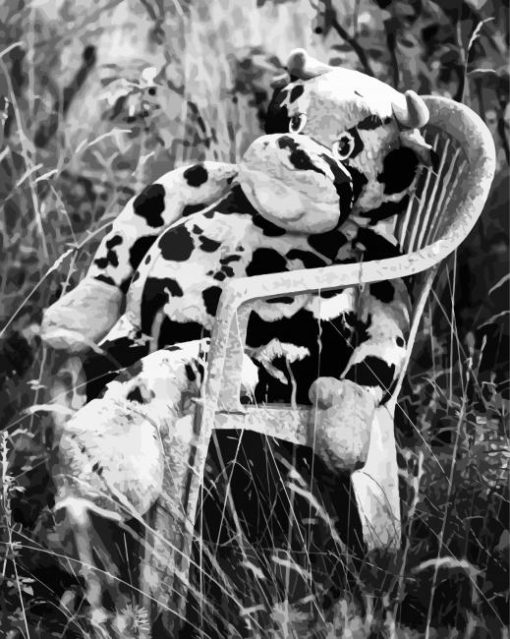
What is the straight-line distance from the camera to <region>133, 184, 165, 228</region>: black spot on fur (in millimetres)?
1239

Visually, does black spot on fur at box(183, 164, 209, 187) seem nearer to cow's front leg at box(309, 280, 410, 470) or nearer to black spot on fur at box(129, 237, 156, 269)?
black spot on fur at box(129, 237, 156, 269)

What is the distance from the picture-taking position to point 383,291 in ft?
3.94

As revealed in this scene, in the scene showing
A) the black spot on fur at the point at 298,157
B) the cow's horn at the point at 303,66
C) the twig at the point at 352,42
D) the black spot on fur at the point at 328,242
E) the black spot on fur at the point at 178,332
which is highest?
the twig at the point at 352,42

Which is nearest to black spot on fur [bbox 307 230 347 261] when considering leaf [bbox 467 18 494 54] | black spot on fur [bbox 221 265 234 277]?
black spot on fur [bbox 221 265 234 277]

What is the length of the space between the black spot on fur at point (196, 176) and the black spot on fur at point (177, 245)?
0.06 metres

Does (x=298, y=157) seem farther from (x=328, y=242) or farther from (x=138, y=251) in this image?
(x=138, y=251)

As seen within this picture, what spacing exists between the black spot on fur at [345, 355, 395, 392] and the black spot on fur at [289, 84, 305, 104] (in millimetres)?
356

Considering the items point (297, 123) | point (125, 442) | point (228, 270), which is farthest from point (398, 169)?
point (125, 442)

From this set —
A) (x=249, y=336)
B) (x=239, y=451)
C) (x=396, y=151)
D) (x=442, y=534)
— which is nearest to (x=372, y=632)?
(x=442, y=534)

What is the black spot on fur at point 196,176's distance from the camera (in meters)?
1.24

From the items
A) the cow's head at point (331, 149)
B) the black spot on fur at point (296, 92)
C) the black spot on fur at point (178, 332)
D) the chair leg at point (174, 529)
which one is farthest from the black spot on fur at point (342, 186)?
the chair leg at point (174, 529)

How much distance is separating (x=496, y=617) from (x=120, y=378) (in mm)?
585

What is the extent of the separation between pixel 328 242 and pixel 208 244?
158mm

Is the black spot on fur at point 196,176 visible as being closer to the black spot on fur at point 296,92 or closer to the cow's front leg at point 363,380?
the black spot on fur at point 296,92
